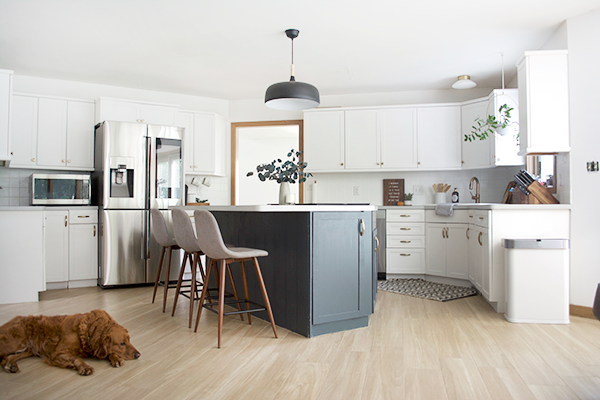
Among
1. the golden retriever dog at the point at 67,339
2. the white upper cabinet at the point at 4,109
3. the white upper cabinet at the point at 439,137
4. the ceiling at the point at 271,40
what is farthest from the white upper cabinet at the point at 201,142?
the golden retriever dog at the point at 67,339

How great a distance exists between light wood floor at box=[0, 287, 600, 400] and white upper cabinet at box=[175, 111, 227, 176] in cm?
291

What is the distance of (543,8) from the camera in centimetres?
347

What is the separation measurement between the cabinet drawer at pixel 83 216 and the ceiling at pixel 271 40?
65.4 inches

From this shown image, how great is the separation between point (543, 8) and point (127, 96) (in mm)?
4857

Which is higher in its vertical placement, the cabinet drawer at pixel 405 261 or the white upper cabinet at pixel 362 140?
→ the white upper cabinet at pixel 362 140

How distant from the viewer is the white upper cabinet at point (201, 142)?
5941 mm

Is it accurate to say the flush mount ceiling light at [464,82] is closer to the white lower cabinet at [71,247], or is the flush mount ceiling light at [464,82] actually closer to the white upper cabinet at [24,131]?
the white lower cabinet at [71,247]

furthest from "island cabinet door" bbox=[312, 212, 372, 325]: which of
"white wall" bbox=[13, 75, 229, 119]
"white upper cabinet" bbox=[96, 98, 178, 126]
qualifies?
"white wall" bbox=[13, 75, 229, 119]

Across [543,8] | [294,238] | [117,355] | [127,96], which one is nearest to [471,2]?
[543,8]

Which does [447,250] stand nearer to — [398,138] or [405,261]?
[405,261]

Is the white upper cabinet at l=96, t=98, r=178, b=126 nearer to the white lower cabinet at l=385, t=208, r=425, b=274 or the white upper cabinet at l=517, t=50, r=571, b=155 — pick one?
Result: the white lower cabinet at l=385, t=208, r=425, b=274

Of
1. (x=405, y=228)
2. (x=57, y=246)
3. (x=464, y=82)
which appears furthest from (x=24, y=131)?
(x=464, y=82)

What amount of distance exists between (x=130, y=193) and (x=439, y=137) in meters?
3.85

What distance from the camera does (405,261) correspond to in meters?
5.30
